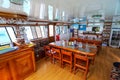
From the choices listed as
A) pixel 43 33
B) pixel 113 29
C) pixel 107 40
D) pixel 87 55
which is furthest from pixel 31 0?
pixel 107 40

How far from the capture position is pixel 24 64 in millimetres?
2066

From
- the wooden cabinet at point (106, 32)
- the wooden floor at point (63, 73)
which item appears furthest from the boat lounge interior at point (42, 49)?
the wooden cabinet at point (106, 32)

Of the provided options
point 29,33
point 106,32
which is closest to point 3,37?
point 29,33

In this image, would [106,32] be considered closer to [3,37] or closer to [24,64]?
[24,64]

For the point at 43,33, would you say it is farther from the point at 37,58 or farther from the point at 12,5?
the point at 12,5

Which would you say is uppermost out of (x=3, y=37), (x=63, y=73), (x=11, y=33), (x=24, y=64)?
(x=11, y=33)

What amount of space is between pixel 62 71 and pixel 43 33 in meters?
2.22

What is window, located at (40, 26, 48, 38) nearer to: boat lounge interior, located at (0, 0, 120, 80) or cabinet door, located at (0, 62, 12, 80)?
boat lounge interior, located at (0, 0, 120, 80)

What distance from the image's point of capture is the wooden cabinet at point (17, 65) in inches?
64.1

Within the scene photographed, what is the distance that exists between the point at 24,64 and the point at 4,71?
49cm

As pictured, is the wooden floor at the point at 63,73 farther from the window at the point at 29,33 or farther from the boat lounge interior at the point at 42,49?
the window at the point at 29,33

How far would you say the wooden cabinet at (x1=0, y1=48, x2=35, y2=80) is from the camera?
64.1 inches

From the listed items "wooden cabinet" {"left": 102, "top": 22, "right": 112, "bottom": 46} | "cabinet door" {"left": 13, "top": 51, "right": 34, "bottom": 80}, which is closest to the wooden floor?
"cabinet door" {"left": 13, "top": 51, "right": 34, "bottom": 80}

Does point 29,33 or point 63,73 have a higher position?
point 29,33
